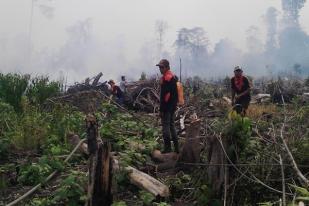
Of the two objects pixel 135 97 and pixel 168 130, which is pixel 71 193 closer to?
pixel 168 130

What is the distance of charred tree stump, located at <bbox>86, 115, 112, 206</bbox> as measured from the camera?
5078 mm

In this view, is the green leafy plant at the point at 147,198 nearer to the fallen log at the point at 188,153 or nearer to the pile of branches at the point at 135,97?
the fallen log at the point at 188,153

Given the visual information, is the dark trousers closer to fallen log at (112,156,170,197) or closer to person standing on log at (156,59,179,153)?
person standing on log at (156,59,179,153)

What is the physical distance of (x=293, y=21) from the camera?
6725 centimetres

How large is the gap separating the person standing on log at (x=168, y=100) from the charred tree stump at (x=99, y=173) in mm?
2919

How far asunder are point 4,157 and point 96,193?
129 inches

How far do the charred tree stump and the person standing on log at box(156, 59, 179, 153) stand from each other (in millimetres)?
2919

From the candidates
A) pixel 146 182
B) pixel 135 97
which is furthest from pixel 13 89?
pixel 146 182

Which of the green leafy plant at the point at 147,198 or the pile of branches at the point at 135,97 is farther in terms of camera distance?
the pile of branches at the point at 135,97

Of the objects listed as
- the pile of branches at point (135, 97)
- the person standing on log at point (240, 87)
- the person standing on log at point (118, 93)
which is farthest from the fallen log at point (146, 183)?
the person standing on log at point (118, 93)

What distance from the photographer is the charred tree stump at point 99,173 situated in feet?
16.7

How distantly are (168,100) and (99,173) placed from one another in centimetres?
326

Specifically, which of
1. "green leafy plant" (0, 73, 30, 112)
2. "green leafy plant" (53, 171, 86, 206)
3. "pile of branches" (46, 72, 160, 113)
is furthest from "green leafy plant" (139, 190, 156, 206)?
"pile of branches" (46, 72, 160, 113)

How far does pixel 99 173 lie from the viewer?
533cm
